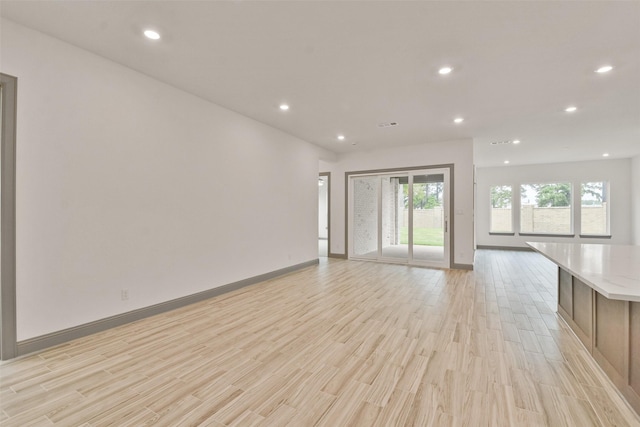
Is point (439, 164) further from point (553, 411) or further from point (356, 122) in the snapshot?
point (553, 411)

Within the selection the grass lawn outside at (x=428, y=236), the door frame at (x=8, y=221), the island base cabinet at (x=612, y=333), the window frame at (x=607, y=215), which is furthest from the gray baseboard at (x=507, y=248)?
the door frame at (x=8, y=221)

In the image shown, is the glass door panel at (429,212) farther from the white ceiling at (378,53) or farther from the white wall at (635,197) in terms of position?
the white wall at (635,197)

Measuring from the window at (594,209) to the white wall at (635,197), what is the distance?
563 millimetres

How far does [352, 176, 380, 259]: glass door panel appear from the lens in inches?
309

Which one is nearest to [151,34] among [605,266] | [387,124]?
[387,124]

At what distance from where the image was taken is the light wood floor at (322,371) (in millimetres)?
1778

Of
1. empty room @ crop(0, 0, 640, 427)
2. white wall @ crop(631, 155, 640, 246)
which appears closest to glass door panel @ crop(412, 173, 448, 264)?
empty room @ crop(0, 0, 640, 427)

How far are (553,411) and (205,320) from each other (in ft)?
10.6

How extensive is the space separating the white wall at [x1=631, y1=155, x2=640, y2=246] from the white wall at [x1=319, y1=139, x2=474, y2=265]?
614 cm

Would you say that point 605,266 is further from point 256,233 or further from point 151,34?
point 151,34

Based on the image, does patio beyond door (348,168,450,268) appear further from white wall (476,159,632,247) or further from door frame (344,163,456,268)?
white wall (476,159,632,247)

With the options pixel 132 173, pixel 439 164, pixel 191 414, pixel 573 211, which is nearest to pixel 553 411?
pixel 191 414

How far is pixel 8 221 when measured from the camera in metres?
2.45

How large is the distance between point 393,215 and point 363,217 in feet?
Result: 2.73
